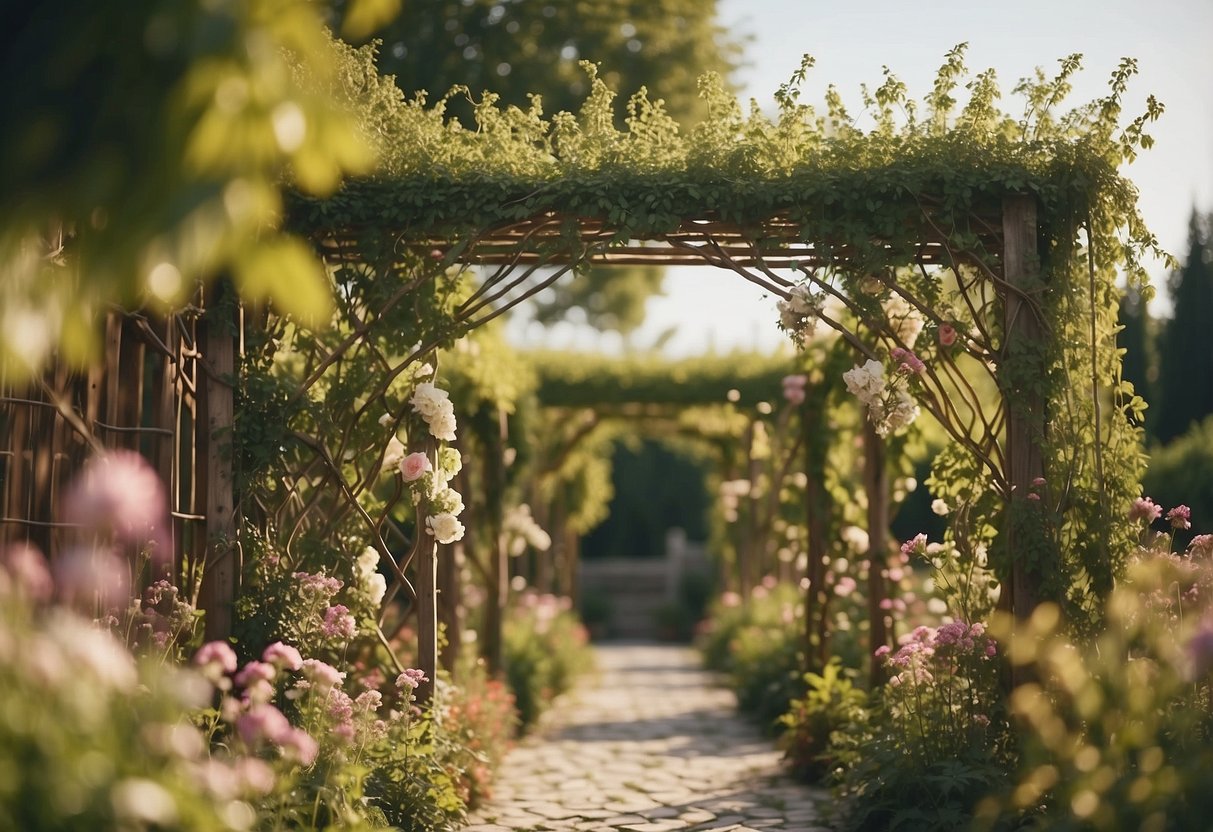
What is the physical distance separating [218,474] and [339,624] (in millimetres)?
996

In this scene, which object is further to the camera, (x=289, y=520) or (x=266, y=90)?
(x=289, y=520)

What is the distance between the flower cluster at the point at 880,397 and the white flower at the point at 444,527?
1.82 meters

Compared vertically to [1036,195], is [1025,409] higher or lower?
lower

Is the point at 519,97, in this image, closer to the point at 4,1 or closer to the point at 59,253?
the point at 59,253

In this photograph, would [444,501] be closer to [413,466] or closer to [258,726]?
[413,466]

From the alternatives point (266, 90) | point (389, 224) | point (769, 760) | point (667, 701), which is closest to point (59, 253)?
point (389, 224)

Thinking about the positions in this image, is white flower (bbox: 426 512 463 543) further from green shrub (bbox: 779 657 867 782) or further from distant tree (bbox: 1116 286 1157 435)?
distant tree (bbox: 1116 286 1157 435)

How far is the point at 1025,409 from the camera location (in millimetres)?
4906

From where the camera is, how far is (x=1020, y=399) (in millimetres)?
4938

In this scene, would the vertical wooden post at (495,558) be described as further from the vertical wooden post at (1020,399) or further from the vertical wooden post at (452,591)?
the vertical wooden post at (1020,399)

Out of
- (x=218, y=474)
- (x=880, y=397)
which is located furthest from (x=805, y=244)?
(x=218, y=474)

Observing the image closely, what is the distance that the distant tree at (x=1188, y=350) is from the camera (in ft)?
44.5

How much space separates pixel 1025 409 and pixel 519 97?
867 centimetres

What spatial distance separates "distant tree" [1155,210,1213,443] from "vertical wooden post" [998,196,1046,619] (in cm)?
965
